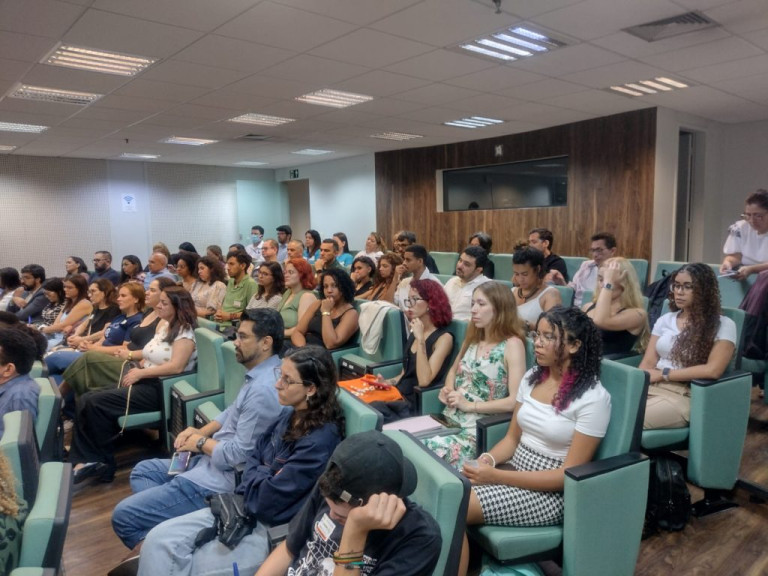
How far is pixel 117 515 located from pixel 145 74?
3830mm

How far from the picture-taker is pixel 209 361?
10.6 ft

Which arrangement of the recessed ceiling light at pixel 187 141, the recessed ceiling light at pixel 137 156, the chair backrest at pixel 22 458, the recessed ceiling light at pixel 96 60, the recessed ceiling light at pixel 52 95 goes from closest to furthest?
the chair backrest at pixel 22 458 → the recessed ceiling light at pixel 96 60 → the recessed ceiling light at pixel 52 95 → the recessed ceiling light at pixel 187 141 → the recessed ceiling light at pixel 137 156

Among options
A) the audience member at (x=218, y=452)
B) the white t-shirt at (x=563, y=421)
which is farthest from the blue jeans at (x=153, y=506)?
the white t-shirt at (x=563, y=421)

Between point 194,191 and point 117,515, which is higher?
point 194,191

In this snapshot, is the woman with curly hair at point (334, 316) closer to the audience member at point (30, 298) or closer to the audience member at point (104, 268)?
the audience member at point (30, 298)

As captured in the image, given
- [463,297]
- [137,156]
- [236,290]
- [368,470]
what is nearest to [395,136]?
[236,290]

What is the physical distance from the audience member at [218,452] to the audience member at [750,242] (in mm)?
3450

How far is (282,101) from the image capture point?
18.7 ft

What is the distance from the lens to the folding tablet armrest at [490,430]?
88.7 inches

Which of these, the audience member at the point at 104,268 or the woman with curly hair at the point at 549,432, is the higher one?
the audience member at the point at 104,268

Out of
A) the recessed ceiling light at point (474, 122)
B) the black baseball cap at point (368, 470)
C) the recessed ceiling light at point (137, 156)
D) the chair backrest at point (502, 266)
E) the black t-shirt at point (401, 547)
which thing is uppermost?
the recessed ceiling light at point (137, 156)

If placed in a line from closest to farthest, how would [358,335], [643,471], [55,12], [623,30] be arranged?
[643,471] < [55,12] < [623,30] < [358,335]

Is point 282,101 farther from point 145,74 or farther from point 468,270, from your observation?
point 468,270

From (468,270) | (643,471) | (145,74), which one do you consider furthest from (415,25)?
(643,471)
